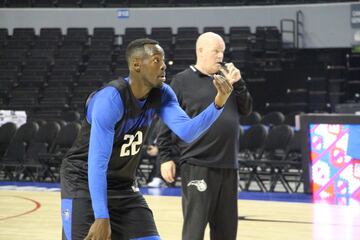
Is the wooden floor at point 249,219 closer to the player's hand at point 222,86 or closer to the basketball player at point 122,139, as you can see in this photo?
the basketball player at point 122,139

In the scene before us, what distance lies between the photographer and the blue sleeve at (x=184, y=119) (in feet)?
11.6

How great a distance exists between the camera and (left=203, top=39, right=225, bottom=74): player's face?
467 centimetres

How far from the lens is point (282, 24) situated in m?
19.3

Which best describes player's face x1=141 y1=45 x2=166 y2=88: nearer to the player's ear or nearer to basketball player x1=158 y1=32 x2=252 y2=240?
the player's ear

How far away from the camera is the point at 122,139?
3.54 metres

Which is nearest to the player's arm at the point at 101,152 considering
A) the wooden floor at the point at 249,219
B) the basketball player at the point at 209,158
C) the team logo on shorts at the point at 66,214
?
the team logo on shorts at the point at 66,214

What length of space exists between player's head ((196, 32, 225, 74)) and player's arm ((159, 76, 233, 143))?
38.2 inches

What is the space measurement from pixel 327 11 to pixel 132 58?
16.5m

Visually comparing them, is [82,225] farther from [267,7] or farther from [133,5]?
[133,5]

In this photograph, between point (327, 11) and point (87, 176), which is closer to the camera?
point (87, 176)

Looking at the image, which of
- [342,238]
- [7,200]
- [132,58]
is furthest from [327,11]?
[132,58]

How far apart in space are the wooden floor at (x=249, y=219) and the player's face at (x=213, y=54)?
2.43 m

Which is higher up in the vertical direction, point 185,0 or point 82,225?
point 185,0

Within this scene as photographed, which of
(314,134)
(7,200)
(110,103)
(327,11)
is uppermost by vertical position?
(327,11)
